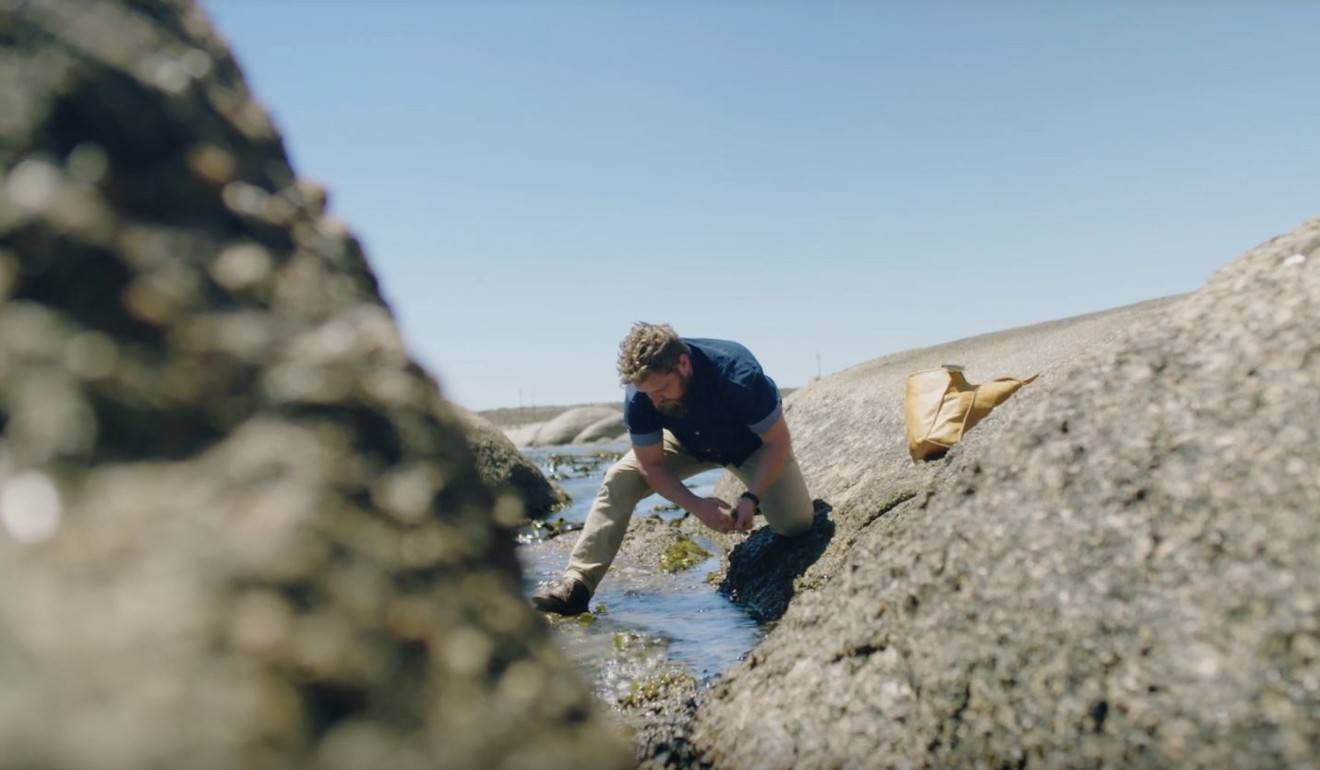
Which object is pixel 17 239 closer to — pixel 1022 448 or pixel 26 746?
pixel 26 746

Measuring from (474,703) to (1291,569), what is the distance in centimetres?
178

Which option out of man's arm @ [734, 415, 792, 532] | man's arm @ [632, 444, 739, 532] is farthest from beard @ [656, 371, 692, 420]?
man's arm @ [734, 415, 792, 532]

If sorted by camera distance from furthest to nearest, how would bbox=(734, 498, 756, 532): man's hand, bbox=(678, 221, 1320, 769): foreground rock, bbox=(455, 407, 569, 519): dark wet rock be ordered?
bbox=(455, 407, 569, 519): dark wet rock
bbox=(734, 498, 756, 532): man's hand
bbox=(678, 221, 1320, 769): foreground rock

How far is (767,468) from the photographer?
5.83 meters

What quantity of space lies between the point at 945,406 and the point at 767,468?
1.09m

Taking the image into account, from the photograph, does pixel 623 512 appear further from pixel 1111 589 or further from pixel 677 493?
pixel 1111 589

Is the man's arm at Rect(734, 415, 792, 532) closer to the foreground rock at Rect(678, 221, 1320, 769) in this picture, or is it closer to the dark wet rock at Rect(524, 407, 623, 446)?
the foreground rock at Rect(678, 221, 1320, 769)

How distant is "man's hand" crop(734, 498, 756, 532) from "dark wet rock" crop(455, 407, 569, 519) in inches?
242

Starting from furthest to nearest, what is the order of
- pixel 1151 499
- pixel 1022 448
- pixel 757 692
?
1. pixel 757 692
2. pixel 1022 448
3. pixel 1151 499

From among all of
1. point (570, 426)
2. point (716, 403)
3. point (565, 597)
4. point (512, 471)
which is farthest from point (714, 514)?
point (570, 426)

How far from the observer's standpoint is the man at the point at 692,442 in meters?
5.55

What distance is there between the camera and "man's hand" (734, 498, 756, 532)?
5.75 meters

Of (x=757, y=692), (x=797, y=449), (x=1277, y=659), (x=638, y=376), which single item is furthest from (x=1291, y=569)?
(x=797, y=449)

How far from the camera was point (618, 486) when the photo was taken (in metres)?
6.16
